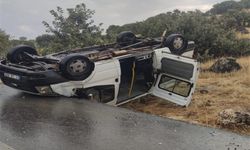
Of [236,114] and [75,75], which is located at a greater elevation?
[75,75]

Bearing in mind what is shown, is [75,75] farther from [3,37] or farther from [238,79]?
[3,37]

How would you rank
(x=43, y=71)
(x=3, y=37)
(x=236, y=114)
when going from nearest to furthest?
(x=236, y=114) → (x=43, y=71) → (x=3, y=37)

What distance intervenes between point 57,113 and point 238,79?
603cm

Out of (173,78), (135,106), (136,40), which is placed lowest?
(135,106)

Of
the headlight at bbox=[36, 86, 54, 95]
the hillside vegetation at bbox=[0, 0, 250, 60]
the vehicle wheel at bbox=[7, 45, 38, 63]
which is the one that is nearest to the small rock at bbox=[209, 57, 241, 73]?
the hillside vegetation at bbox=[0, 0, 250, 60]

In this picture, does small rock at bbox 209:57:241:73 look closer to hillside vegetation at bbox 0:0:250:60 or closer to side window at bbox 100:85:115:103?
hillside vegetation at bbox 0:0:250:60

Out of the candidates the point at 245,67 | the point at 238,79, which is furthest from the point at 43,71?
the point at 245,67

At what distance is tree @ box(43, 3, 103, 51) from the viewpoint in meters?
17.5

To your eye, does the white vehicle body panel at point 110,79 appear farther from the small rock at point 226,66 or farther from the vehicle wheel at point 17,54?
the small rock at point 226,66

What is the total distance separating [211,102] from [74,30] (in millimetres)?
8974

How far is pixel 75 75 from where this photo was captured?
8.91 metres

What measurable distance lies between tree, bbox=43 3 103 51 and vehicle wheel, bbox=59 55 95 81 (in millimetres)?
8264

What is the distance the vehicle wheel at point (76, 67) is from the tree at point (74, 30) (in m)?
8.26

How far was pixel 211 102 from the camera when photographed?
33.1 feet
